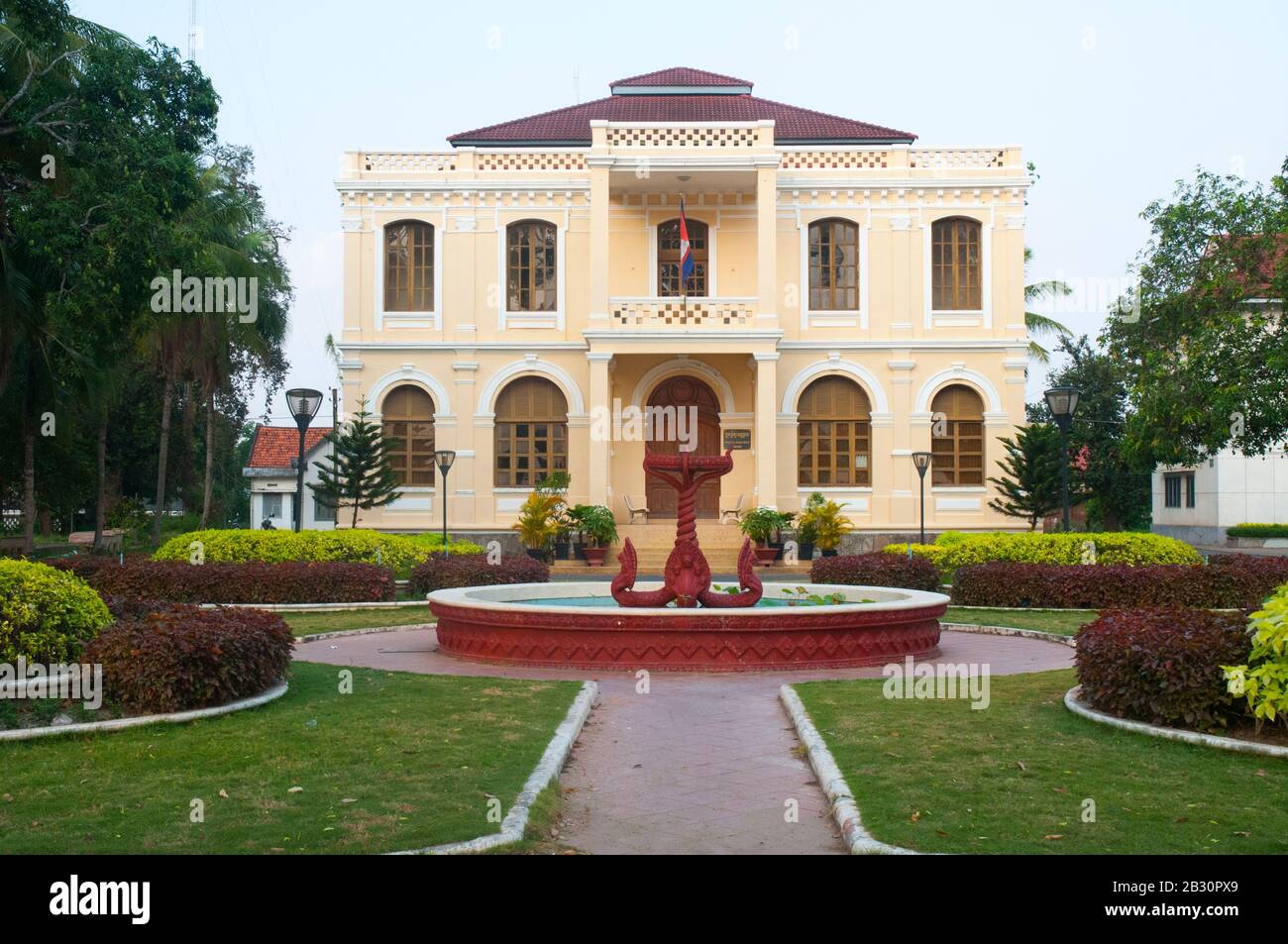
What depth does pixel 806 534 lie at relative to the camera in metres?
27.3

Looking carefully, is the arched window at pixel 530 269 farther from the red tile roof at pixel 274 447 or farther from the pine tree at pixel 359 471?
the red tile roof at pixel 274 447

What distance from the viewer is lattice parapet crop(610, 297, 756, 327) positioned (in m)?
28.5

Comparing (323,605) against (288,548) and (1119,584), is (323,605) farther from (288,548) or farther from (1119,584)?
(1119,584)

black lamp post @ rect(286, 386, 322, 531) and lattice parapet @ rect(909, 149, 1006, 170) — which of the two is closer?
black lamp post @ rect(286, 386, 322, 531)

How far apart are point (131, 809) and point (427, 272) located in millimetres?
25919

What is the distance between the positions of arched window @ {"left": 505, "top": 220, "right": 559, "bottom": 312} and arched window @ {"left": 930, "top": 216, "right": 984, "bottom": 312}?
9974 millimetres

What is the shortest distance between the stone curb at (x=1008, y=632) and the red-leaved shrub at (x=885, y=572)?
2.55 meters

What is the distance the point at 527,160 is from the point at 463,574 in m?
15.1

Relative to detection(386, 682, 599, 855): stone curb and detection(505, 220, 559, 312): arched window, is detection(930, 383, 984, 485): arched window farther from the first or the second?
detection(386, 682, 599, 855): stone curb

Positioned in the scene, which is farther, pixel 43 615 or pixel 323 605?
pixel 323 605

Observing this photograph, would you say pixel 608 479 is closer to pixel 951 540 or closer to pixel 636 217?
pixel 636 217

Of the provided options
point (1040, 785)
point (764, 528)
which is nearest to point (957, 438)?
point (764, 528)

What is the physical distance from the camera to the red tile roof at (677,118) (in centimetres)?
3222

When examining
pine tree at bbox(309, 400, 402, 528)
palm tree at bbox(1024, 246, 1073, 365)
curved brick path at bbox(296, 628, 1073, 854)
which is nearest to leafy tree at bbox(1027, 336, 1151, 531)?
palm tree at bbox(1024, 246, 1073, 365)
